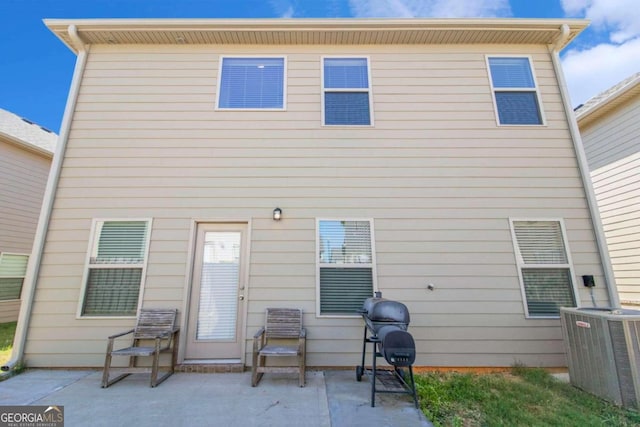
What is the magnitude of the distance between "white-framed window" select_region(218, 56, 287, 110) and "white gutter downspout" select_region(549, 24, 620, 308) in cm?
469

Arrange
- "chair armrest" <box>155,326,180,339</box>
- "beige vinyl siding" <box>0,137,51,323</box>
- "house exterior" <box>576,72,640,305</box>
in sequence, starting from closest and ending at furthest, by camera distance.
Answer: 1. "chair armrest" <box>155,326,180,339</box>
2. "house exterior" <box>576,72,640,305</box>
3. "beige vinyl siding" <box>0,137,51,323</box>

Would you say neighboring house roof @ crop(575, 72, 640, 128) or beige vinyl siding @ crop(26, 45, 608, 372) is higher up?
neighboring house roof @ crop(575, 72, 640, 128)

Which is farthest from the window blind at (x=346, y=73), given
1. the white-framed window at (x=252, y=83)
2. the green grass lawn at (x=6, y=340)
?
the green grass lawn at (x=6, y=340)

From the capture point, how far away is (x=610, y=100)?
6000 mm

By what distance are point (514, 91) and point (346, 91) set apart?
2.91 metres

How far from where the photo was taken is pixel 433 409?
2746mm

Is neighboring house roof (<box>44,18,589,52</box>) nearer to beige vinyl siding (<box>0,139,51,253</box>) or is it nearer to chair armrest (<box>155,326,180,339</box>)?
chair armrest (<box>155,326,180,339</box>)

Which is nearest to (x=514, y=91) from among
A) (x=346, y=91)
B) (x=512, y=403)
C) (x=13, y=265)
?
(x=346, y=91)

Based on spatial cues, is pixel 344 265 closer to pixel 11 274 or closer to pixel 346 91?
pixel 346 91

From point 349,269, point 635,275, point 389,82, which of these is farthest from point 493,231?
point 635,275

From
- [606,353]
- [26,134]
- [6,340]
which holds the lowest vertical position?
[6,340]

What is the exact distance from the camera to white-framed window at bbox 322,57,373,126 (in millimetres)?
4617

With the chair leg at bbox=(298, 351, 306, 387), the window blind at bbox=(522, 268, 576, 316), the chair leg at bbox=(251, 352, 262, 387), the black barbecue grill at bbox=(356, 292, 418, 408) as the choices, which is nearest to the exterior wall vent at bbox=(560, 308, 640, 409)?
the window blind at bbox=(522, 268, 576, 316)

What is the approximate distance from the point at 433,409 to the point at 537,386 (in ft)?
5.20
